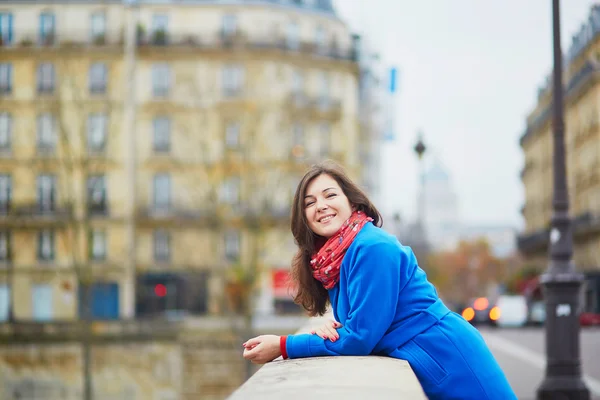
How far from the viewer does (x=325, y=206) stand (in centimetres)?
392

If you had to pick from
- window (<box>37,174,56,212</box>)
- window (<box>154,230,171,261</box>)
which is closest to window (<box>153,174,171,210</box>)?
window (<box>154,230,171,261</box>)

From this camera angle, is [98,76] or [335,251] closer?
[335,251]

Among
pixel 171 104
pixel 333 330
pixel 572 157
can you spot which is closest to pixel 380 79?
pixel 572 157

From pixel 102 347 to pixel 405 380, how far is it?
37435mm

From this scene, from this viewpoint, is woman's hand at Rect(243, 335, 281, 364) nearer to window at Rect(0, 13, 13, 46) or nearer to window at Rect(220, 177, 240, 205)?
window at Rect(220, 177, 240, 205)

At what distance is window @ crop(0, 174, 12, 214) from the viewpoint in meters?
53.6

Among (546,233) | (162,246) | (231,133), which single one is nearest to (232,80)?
(231,133)

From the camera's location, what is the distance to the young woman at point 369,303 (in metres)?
3.40

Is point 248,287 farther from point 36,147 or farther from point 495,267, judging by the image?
point 495,267

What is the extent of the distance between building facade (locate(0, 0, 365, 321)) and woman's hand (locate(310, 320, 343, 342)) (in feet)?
155

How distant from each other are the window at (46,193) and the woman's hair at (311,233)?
1983 inches

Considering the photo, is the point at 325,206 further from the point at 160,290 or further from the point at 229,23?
the point at 229,23

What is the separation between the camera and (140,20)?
57719 mm

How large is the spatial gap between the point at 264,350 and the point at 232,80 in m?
52.3
